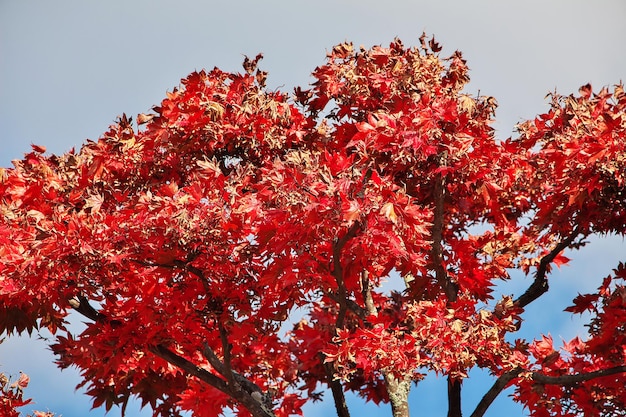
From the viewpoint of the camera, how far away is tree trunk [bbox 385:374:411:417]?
33.8 ft

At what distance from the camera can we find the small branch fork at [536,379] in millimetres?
9617

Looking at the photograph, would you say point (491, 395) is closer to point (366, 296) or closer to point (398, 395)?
point (398, 395)

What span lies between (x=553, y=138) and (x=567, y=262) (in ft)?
9.69

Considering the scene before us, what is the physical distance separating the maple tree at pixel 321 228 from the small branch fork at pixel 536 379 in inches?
1.0

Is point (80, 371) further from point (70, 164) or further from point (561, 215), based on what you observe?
point (561, 215)

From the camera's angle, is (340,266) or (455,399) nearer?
(340,266)

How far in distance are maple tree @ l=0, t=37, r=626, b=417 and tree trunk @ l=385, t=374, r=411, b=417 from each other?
0.10 ft

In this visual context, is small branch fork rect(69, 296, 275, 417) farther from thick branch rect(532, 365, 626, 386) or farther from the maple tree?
thick branch rect(532, 365, 626, 386)

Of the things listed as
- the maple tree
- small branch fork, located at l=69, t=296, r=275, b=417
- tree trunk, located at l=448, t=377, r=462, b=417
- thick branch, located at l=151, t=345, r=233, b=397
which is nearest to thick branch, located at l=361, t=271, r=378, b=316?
the maple tree

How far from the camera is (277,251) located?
27.4 feet

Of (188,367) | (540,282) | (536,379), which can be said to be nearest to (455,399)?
(536,379)

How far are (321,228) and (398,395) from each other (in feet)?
10.6

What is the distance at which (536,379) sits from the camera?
32.0ft

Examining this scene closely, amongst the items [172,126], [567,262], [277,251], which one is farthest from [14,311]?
[567,262]
